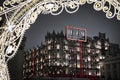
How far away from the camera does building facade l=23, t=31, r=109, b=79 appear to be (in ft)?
89.5

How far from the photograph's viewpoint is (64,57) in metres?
28.8

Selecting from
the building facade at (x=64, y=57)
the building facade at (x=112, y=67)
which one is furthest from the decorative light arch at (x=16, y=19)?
the building facade at (x=112, y=67)

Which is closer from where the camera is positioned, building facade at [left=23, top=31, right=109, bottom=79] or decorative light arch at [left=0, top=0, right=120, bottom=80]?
decorative light arch at [left=0, top=0, right=120, bottom=80]

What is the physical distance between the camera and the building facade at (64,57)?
89.5ft

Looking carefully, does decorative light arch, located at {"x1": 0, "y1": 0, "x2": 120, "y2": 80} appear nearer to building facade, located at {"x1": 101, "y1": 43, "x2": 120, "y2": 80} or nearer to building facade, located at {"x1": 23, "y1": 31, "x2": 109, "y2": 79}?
building facade, located at {"x1": 23, "y1": 31, "x2": 109, "y2": 79}

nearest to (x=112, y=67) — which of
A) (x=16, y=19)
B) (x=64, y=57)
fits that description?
(x=64, y=57)

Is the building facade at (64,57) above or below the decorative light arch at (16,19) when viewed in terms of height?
below

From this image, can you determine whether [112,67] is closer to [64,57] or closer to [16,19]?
[64,57]

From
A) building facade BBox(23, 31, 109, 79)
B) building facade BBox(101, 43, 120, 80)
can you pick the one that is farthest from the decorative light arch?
building facade BBox(101, 43, 120, 80)

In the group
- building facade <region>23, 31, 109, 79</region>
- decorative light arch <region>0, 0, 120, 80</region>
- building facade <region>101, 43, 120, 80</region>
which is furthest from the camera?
building facade <region>23, 31, 109, 79</region>

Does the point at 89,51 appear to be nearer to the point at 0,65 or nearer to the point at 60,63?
the point at 60,63

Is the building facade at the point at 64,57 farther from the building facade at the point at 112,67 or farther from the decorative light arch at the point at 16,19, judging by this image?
the decorative light arch at the point at 16,19

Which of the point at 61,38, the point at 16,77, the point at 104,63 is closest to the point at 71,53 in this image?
the point at 61,38

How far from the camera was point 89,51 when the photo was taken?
33.0m
